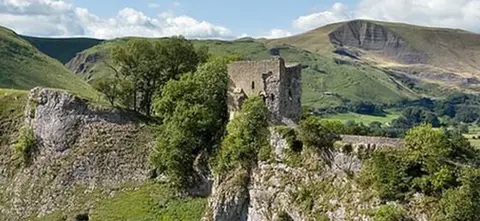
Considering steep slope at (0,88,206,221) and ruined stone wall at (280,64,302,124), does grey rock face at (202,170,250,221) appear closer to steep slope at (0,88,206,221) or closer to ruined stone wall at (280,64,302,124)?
ruined stone wall at (280,64,302,124)

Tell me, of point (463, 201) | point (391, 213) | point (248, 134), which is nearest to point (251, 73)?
point (248, 134)

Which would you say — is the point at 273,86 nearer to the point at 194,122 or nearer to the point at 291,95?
the point at 291,95

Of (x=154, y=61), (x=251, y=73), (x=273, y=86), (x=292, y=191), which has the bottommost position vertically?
(x=292, y=191)

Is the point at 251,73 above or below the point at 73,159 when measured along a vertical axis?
above

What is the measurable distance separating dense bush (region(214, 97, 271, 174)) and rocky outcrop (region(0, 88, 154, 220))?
15.5 meters

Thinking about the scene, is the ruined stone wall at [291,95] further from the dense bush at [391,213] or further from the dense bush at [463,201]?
the dense bush at [463,201]

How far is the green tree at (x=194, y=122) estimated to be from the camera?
206 ft

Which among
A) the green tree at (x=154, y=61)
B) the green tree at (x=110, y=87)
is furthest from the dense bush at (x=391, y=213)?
the green tree at (x=110, y=87)

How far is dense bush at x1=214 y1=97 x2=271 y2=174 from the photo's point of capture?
184ft

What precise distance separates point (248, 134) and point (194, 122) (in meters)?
8.23

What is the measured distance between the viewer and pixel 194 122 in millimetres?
62656

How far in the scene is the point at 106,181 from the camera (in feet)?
232

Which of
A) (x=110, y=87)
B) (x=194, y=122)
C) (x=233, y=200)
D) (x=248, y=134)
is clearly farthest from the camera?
(x=110, y=87)

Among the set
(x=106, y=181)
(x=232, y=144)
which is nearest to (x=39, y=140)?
(x=106, y=181)
